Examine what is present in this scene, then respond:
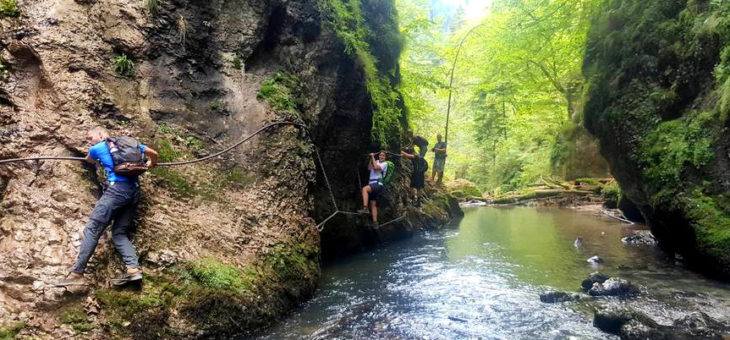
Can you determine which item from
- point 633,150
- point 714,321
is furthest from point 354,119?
point 714,321

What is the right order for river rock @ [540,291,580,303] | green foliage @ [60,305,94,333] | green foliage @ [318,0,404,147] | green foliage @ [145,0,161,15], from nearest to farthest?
green foliage @ [60,305,94,333]
river rock @ [540,291,580,303]
green foliage @ [145,0,161,15]
green foliage @ [318,0,404,147]

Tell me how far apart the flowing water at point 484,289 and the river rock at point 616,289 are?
0.20 metres

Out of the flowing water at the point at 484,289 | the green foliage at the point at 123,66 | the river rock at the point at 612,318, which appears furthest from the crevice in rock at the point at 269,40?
the river rock at the point at 612,318

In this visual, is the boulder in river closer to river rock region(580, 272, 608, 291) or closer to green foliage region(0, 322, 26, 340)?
river rock region(580, 272, 608, 291)

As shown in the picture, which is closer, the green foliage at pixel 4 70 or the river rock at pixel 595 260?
the green foliage at pixel 4 70

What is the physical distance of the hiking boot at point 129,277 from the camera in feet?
17.8

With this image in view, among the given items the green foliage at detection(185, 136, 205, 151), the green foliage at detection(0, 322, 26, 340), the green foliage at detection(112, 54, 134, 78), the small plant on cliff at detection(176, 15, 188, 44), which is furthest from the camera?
the small plant on cliff at detection(176, 15, 188, 44)

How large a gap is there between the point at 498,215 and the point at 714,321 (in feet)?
49.9

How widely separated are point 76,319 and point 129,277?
0.69 meters

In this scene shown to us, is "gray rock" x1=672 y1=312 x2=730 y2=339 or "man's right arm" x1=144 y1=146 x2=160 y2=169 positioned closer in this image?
"gray rock" x1=672 y1=312 x2=730 y2=339

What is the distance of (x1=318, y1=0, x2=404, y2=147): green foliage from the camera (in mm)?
11180

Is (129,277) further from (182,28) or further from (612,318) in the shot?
(612,318)

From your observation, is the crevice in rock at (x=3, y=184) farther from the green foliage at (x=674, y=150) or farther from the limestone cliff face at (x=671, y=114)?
the green foliage at (x=674, y=150)

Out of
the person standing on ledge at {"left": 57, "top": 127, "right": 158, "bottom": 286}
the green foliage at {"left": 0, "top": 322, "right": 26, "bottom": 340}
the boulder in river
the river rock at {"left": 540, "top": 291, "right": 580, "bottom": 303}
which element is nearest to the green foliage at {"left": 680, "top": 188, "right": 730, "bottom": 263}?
the boulder in river
